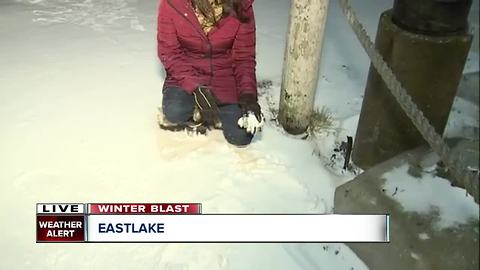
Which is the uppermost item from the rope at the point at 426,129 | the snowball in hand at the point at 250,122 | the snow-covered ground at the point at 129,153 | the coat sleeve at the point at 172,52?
the rope at the point at 426,129

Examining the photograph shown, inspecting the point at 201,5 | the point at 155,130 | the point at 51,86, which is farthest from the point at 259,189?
the point at 51,86

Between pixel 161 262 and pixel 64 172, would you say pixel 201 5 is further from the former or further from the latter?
pixel 161 262

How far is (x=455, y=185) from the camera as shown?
6.44 feet

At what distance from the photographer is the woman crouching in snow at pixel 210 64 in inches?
98.7

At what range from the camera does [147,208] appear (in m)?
2.22

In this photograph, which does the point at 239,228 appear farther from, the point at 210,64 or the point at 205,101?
the point at 210,64

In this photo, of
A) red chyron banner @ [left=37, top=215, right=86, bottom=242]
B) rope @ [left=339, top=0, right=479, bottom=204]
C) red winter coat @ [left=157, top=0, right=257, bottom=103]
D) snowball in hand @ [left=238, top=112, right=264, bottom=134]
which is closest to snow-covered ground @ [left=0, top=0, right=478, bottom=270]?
red chyron banner @ [left=37, top=215, right=86, bottom=242]

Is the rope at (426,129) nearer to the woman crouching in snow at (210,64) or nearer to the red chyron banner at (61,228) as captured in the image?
the woman crouching in snow at (210,64)

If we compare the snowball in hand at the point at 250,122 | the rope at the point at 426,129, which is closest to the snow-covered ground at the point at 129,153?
the snowball in hand at the point at 250,122

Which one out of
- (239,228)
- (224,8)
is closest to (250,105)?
(224,8)

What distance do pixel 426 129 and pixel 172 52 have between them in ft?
4.64

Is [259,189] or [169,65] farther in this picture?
[169,65]

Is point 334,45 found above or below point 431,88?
below

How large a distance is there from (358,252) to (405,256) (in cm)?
26
